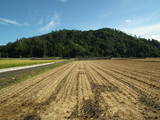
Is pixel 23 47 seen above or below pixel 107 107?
above

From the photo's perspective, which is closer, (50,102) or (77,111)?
(77,111)

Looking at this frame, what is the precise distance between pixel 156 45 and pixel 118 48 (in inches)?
2659

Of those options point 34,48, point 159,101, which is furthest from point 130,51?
point 159,101

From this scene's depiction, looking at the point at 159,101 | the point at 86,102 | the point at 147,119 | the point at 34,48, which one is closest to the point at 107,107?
the point at 86,102

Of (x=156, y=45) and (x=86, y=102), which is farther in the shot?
(x=156, y=45)

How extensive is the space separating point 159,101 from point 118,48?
6604 inches

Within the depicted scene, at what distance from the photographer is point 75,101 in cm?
662

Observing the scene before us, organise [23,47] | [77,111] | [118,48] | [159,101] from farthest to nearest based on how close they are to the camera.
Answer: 1. [118,48]
2. [23,47]
3. [159,101]
4. [77,111]

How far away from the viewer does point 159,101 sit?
21.1 ft

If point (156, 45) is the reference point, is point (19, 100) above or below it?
below

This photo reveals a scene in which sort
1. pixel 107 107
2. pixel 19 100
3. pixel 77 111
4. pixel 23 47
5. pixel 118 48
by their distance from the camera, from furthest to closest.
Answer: pixel 118 48 < pixel 23 47 < pixel 19 100 < pixel 107 107 < pixel 77 111

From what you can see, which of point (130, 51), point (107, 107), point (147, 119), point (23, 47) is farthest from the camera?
point (130, 51)

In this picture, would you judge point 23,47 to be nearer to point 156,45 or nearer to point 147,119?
point 147,119

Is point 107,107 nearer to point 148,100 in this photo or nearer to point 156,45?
point 148,100
